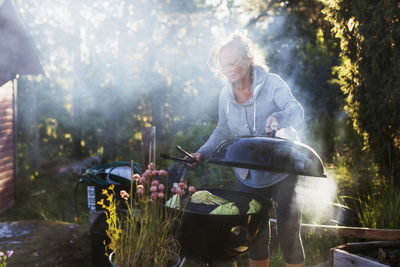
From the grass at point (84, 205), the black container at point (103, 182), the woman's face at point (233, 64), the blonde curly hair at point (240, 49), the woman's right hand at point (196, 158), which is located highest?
the blonde curly hair at point (240, 49)

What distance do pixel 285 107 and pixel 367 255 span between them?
5.41 feet

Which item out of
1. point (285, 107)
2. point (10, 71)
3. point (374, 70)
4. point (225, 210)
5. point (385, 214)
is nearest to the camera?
point (225, 210)

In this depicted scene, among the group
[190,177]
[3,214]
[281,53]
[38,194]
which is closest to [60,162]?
[38,194]

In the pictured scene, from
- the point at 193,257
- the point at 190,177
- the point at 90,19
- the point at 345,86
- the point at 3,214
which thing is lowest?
the point at 3,214

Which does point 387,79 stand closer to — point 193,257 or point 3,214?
point 193,257

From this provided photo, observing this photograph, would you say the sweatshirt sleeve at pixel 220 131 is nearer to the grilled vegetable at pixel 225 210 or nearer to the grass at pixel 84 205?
the grilled vegetable at pixel 225 210

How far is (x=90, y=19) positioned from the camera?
13.4 m

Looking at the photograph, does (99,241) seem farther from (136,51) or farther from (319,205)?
(136,51)

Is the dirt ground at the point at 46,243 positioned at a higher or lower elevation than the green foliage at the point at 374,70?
lower

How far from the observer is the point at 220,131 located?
328 cm

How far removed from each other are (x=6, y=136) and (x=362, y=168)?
6886mm

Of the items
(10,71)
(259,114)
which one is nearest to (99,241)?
(259,114)

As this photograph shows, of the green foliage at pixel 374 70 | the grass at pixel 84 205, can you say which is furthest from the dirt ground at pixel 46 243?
the green foliage at pixel 374 70

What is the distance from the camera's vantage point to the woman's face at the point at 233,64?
2.77 meters
